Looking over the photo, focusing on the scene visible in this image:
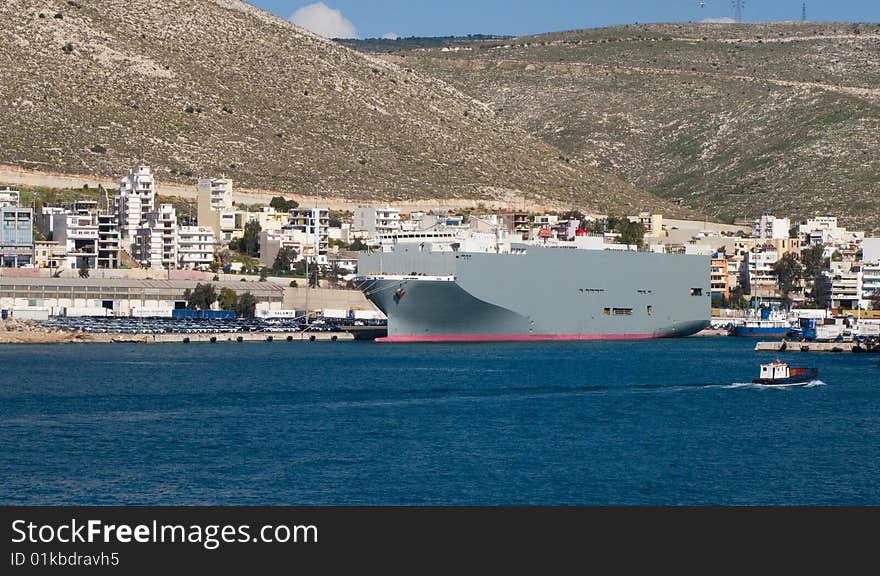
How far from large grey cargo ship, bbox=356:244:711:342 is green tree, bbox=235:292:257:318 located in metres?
15.6

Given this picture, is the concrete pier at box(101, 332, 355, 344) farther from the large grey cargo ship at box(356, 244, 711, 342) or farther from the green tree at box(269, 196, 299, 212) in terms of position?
the green tree at box(269, 196, 299, 212)

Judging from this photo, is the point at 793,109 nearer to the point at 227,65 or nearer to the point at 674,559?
the point at 227,65

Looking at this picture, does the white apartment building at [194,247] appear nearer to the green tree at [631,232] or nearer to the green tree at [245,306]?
the green tree at [245,306]

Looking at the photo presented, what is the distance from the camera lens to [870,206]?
516 feet

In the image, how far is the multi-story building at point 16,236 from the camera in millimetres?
106062

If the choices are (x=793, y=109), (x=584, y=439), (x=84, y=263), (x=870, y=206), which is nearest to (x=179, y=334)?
(x=84, y=263)

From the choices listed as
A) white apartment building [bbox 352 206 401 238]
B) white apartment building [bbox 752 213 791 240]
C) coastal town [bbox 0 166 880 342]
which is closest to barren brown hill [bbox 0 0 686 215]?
coastal town [bbox 0 166 880 342]

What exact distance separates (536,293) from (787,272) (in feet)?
122

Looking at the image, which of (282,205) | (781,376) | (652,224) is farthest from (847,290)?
(781,376)

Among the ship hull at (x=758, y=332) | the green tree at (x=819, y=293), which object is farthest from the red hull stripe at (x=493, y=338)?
the green tree at (x=819, y=293)

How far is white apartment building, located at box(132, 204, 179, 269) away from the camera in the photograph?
110 meters

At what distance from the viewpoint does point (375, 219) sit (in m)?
121

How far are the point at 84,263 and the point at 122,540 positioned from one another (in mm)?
86509

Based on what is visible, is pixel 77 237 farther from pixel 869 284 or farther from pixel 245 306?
pixel 869 284
